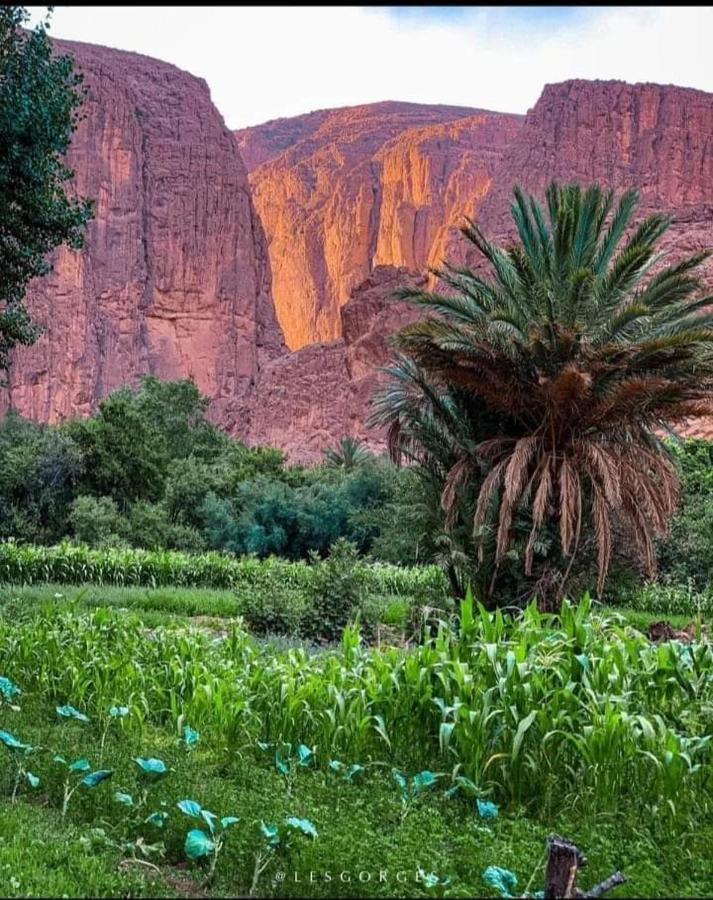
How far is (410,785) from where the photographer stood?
4438mm

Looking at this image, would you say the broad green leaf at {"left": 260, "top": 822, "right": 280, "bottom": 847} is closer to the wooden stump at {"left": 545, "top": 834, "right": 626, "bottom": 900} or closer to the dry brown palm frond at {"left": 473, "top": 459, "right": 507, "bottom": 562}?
the wooden stump at {"left": 545, "top": 834, "right": 626, "bottom": 900}

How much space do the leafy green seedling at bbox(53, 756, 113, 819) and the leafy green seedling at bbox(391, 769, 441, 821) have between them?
55.8 inches

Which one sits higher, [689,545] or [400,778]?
[400,778]

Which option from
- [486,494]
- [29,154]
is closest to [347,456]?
[486,494]

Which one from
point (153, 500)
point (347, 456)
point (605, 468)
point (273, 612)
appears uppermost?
point (605, 468)

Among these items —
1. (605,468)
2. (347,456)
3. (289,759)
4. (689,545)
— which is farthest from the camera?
(347,456)

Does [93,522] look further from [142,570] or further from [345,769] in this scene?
[345,769]

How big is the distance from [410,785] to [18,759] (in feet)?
7.41

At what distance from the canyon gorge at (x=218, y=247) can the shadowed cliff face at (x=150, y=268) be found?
12 cm

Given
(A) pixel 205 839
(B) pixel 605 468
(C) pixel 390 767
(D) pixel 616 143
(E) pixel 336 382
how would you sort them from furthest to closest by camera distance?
1. (D) pixel 616 143
2. (E) pixel 336 382
3. (B) pixel 605 468
4. (C) pixel 390 767
5. (A) pixel 205 839

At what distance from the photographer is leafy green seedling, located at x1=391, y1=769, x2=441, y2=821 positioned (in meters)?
4.04

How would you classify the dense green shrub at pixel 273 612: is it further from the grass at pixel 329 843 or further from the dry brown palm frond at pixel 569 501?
the grass at pixel 329 843

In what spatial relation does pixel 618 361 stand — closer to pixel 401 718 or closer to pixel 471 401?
pixel 471 401

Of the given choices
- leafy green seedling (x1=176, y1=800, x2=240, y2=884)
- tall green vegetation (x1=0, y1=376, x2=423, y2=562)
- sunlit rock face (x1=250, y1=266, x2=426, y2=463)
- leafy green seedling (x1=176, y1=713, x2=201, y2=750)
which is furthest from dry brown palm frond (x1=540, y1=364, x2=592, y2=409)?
sunlit rock face (x1=250, y1=266, x2=426, y2=463)
